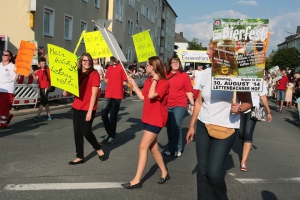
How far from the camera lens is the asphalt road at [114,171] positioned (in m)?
4.99

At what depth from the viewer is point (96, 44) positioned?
31.4 ft

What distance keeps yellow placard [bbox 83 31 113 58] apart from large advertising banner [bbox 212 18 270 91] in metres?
5.93

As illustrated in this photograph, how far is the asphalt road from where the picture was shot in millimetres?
4992

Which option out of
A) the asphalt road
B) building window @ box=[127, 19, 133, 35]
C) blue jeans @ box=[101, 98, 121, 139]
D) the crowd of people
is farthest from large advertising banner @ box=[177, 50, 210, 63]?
building window @ box=[127, 19, 133, 35]

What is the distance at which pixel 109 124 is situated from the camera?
830 centimetres

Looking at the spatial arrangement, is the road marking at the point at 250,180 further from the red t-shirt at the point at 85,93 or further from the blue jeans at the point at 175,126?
the red t-shirt at the point at 85,93

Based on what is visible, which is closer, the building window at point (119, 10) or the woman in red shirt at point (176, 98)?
the woman in red shirt at point (176, 98)

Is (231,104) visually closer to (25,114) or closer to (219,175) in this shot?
(219,175)

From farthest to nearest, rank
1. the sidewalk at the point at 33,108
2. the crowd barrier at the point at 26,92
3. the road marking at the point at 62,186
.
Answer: the crowd barrier at the point at 26,92 → the sidewalk at the point at 33,108 → the road marking at the point at 62,186

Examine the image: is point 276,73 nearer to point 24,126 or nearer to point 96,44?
point 96,44

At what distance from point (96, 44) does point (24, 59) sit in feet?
6.62

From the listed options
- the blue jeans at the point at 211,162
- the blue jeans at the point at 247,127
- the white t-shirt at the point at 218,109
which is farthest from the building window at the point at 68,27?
the blue jeans at the point at 211,162

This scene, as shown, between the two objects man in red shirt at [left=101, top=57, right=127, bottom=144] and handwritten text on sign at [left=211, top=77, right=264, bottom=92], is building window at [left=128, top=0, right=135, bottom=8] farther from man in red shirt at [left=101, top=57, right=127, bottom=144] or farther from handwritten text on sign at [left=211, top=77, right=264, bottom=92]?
handwritten text on sign at [left=211, top=77, right=264, bottom=92]

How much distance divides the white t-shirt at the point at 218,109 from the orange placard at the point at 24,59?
268 inches
